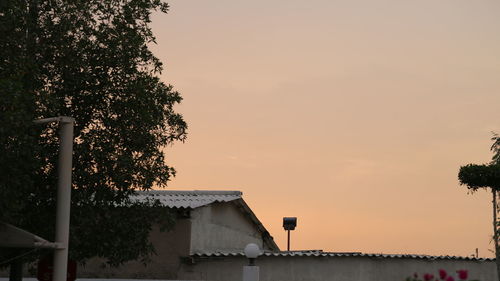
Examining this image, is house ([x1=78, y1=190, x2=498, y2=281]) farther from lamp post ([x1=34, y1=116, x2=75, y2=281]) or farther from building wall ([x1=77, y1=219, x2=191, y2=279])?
lamp post ([x1=34, y1=116, x2=75, y2=281])

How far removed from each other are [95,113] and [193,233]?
11651mm

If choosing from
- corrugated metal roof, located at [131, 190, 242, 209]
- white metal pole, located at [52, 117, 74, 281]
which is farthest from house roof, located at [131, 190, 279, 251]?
white metal pole, located at [52, 117, 74, 281]

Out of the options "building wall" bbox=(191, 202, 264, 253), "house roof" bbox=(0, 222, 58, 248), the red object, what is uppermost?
"building wall" bbox=(191, 202, 264, 253)

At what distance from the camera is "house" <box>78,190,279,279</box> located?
35625mm

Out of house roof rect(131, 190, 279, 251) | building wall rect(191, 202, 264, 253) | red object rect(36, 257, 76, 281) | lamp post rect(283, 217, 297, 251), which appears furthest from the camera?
lamp post rect(283, 217, 297, 251)

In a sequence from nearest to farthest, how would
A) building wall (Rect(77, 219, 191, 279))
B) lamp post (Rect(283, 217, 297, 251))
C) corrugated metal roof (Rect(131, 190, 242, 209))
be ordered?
building wall (Rect(77, 219, 191, 279)) < corrugated metal roof (Rect(131, 190, 242, 209)) < lamp post (Rect(283, 217, 297, 251))

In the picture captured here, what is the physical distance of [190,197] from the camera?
134 feet

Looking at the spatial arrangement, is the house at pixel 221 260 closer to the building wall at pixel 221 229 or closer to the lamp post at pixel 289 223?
the building wall at pixel 221 229

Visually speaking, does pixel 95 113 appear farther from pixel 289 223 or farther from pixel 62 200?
pixel 289 223

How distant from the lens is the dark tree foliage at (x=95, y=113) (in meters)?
Result: 25.3

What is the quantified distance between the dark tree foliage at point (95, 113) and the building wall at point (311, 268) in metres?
9.48

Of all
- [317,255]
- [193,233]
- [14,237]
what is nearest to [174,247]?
[193,233]

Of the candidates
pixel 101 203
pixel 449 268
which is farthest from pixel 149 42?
pixel 449 268

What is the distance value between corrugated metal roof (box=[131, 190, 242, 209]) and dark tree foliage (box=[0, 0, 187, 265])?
10580 mm
